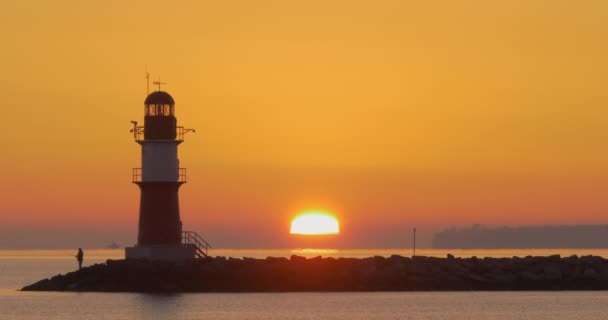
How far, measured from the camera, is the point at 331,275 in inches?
2354

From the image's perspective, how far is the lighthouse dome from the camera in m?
57.1

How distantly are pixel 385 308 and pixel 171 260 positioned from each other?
889 centimetres

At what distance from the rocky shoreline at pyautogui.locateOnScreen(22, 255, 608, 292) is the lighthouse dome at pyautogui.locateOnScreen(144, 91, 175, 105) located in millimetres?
6409

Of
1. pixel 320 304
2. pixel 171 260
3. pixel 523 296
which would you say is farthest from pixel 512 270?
pixel 171 260

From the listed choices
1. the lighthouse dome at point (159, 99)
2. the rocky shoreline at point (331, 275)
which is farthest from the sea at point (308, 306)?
the lighthouse dome at point (159, 99)

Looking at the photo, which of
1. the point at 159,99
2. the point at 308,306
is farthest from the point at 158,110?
the point at 308,306

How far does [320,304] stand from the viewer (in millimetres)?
54844

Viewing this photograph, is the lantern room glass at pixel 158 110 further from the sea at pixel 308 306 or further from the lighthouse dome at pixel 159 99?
the sea at pixel 308 306

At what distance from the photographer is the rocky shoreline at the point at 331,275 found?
5653 cm

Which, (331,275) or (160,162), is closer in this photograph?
(160,162)

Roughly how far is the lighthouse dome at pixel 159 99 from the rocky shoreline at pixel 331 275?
641 centimetres

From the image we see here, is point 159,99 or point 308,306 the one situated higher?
point 159,99

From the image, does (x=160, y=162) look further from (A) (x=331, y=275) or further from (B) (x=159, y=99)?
(A) (x=331, y=275)

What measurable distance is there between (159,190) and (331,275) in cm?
864
